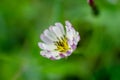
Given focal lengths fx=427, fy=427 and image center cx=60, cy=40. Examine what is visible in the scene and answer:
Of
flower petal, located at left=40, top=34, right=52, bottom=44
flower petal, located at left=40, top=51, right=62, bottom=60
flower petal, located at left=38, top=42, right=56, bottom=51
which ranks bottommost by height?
flower petal, located at left=40, top=51, right=62, bottom=60

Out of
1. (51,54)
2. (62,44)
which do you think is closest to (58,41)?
(62,44)

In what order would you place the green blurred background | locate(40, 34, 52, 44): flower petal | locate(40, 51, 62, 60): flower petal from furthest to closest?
the green blurred background, locate(40, 34, 52, 44): flower petal, locate(40, 51, 62, 60): flower petal

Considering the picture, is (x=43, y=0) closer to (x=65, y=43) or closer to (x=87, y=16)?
(x=87, y=16)

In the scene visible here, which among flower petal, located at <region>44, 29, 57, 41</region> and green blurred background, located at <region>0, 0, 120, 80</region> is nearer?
flower petal, located at <region>44, 29, 57, 41</region>

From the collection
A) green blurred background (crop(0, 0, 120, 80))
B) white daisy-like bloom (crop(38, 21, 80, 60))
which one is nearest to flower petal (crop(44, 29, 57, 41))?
white daisy-like bloom (crop(38, 21, 80, 60))

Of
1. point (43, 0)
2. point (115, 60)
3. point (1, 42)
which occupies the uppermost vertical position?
point (43, 0)

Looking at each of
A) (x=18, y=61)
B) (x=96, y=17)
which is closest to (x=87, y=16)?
(x=96, y=17)

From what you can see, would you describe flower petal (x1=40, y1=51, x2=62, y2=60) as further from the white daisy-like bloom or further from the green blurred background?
the green blurred background
